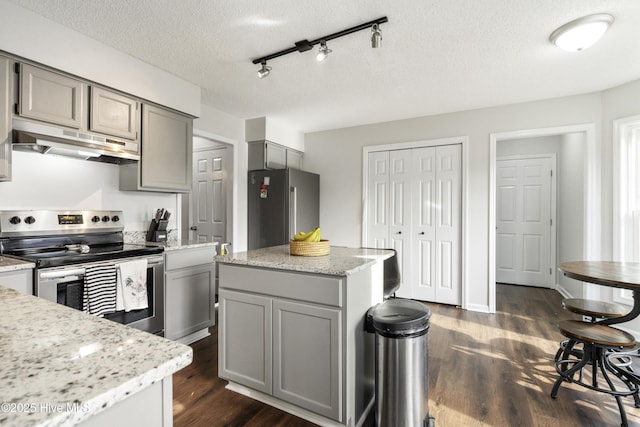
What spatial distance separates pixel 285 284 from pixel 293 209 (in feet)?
7.69

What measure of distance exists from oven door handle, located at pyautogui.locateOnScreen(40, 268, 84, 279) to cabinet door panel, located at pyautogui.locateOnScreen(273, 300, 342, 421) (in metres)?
1.32

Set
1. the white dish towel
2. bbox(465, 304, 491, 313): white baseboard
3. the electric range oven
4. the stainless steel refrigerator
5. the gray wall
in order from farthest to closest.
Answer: the stainless steel refrigerator
bbox(465, 304, 491, 313): white baseboard
the gray wall
the white dish towel
the electric range oven

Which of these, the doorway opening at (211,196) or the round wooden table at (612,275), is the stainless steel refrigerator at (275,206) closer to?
the doorway opening at (211,196)

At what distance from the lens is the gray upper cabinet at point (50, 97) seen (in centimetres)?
204

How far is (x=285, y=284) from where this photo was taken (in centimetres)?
181

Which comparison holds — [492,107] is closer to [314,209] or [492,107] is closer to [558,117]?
[558,117]

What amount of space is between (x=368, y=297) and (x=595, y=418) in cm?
147

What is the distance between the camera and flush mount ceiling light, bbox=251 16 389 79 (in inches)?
81.9

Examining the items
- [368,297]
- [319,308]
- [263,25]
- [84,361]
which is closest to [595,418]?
[368,297]

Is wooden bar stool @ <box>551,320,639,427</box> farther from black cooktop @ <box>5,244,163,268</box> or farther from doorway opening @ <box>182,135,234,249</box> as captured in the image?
doorway opening @ <box>182,135,234,249</box>

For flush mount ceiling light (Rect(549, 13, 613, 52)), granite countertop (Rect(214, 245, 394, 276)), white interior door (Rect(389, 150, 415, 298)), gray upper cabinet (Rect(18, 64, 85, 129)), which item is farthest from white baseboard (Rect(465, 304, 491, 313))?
gray upper cabinet (Rect(18, 64, 85, 129))

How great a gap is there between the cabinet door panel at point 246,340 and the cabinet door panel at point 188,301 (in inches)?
31.2

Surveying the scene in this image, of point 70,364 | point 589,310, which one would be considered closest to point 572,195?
point 589,310

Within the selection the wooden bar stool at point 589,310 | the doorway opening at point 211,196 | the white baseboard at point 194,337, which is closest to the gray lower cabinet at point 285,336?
the white baseboard at point 194,337
